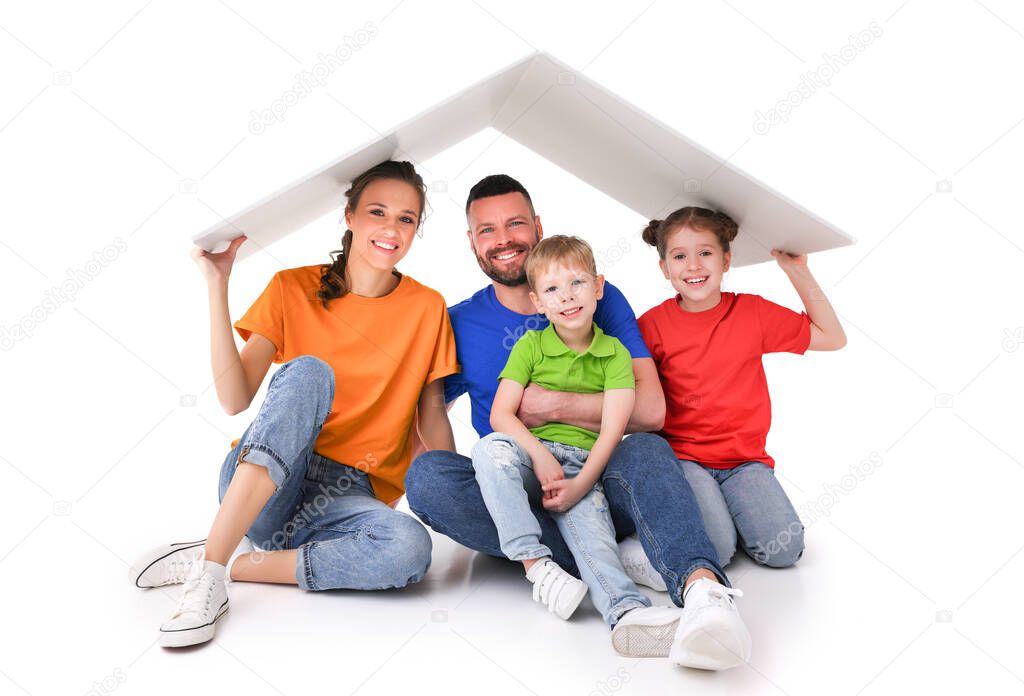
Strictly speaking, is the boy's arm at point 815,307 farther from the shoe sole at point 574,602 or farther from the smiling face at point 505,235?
the shoe sole at point 574,602

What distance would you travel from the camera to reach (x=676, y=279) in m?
2.44

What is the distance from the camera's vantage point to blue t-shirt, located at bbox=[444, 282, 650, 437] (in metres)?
2.37

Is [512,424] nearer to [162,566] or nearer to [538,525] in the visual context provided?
[538,525]

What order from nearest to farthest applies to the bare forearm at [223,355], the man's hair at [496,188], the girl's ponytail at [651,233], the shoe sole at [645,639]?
the shoe sole at [645,639], the bare forearm at [223,355], the man's hair at [496,188], the girl's ponytail at [651,233]

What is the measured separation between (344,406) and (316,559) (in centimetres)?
44

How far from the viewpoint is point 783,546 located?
7.34 feet

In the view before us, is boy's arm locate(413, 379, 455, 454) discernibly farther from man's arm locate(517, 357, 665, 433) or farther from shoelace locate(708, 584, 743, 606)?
shoelace locate(708, 584, 743, 606)

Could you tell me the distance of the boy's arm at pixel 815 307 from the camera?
95.0 inches

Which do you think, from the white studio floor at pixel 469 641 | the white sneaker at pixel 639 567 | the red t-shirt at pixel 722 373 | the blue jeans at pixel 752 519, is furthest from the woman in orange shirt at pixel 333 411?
the blue jeans at pixel 752 519

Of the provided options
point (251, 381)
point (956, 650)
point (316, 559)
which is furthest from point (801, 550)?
point (251, 381)

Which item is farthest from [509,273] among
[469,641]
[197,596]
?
[197,596]

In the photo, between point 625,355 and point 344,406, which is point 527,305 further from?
point 344,406

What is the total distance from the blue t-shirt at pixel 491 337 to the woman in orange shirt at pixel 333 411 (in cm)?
6

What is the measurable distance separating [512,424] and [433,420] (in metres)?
0.36
